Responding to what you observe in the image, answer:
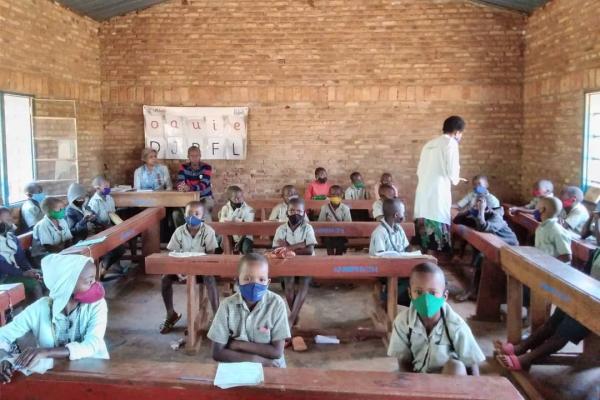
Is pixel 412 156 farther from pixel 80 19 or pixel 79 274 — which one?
pixel 79 274

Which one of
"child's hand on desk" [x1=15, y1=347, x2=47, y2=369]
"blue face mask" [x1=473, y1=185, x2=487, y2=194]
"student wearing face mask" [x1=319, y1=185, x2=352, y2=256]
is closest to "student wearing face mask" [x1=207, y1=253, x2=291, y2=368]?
"child's hand on desk" [x1=15, y1=347, x2=47, y2=369]

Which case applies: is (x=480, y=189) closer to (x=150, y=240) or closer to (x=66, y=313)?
(x=150, y=240)

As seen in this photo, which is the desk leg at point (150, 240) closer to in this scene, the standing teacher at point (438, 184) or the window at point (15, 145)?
the window at point (15, 145)

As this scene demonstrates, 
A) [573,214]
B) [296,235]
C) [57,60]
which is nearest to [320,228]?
[296,235]

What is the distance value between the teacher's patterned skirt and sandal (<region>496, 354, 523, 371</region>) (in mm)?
2294

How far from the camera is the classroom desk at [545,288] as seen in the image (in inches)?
140

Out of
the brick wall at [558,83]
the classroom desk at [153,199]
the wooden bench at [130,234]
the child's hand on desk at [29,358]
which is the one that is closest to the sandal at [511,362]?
the child's hand on desk at [29,358]

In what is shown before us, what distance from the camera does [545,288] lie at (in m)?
4.13

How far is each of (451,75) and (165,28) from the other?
18.1 ft

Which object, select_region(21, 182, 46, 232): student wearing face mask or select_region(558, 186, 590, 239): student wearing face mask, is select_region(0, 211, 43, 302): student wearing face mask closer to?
select_region(21, 182, 46, 232): student wearing face mask

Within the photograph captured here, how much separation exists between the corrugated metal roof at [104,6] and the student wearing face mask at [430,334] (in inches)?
332

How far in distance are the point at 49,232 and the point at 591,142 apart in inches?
290

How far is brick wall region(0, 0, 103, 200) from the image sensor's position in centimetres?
802

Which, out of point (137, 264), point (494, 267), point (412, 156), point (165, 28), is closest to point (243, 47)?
point (165, 28)
